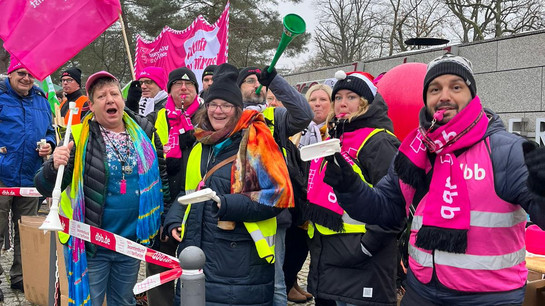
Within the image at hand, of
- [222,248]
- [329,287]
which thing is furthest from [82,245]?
[329,287]

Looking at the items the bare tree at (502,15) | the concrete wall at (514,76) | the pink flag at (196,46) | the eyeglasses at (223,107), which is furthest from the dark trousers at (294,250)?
the bare tree at (502,15)

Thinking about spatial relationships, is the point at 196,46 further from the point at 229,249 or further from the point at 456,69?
the point at 456,69

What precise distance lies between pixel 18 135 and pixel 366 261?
4132mm

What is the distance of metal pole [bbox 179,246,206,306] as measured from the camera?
245cm

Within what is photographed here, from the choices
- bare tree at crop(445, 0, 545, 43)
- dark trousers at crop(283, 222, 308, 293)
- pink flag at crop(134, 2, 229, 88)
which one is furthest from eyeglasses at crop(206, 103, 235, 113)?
bare tree at crop(445, 0, 545, 43)

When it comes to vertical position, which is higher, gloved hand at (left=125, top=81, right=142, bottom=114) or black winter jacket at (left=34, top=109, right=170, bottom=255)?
gloved hand at (left=125, top=81, right=142, bottom=114)

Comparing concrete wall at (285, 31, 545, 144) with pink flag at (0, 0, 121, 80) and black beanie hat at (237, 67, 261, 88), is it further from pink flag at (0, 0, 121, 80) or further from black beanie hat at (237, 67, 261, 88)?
pink flag at (0, 0, 121, 80)

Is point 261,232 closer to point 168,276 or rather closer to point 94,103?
point 168,276

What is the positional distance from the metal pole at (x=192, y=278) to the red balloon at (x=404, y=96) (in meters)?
2.93

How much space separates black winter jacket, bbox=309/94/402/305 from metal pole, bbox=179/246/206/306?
1003 mm

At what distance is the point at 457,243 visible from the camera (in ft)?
6.79

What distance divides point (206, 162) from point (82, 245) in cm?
94

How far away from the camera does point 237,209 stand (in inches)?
116

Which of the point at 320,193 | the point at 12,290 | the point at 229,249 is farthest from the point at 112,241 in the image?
the point at 12,290
